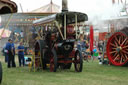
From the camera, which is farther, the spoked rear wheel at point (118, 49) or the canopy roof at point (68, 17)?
the spoked rear wheel at point (118, 49)

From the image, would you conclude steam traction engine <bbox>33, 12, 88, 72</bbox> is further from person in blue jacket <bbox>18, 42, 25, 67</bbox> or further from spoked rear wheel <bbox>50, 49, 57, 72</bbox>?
person in blue jacket <bbox>18, 42, 25, 67</bbox>

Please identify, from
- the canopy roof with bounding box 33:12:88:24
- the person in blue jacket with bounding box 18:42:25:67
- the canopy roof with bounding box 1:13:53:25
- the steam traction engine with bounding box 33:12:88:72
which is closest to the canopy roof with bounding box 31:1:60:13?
the canopy roof with bounding box 1:13:53:25

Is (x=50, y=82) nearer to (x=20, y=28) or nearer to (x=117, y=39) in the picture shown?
(x=117, y=39)

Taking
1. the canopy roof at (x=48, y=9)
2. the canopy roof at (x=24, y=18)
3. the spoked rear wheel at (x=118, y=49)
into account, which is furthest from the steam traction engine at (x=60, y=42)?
the canopy roof at (x=48, y=9)

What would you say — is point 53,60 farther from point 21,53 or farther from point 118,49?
point 118,49

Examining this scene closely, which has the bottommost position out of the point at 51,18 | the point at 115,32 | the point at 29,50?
the point at 29,50

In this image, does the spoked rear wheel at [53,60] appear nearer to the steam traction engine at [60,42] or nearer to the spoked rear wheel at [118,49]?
the steam traction engine at [60,42]

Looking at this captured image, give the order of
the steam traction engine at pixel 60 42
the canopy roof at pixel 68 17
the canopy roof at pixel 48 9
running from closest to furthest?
1. the canopy roof at pixel 68 17
2. the steam traction engine at pixel 60 42
3. the canopy roof at pixel 48 9

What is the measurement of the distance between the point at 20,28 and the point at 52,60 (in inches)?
548

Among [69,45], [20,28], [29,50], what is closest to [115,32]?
[69,45]

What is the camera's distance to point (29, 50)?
21109mm

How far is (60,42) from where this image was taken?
8.89m

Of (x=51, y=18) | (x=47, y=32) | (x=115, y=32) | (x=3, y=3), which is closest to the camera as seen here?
(x=3, y=3)

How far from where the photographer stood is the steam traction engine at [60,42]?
869cm
